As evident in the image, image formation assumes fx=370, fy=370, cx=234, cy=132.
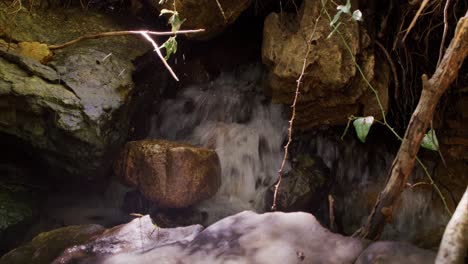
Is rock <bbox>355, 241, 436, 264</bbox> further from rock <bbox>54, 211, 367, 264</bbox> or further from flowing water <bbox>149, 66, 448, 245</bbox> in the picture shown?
flowing water <bbox>149, 66, 448, 245</bbox>

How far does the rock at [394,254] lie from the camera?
1.61 metres

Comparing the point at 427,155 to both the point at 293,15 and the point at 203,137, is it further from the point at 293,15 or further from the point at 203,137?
the point at 203,137

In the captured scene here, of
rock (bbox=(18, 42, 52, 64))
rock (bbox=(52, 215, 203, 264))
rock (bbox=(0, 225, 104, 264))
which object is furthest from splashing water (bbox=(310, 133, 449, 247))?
rock (bbox=(18, 42, 52, 64))

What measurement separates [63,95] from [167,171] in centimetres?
128

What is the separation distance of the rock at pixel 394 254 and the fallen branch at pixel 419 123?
15.9 inches

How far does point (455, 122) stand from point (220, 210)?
2.62m

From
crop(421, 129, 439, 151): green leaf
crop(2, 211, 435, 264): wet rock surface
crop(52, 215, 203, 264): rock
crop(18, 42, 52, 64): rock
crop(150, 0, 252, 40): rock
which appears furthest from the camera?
crop(18, 42, 52, 64): rock

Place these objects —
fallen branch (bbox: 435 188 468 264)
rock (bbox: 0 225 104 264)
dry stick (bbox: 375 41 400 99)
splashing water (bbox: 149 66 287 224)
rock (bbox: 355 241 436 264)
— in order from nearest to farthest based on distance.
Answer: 1. fallen branch (bbox: 435 188 468 264)
2. rock (bbox: 355 241 436 264)
3. rock (bbox: 0 225 104 264)
4. dry stick (bbox: 375 41 400 99)
5. splashing water (bbox: 149 66 287 224)

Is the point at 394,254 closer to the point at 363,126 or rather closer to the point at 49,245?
the point at 363,126

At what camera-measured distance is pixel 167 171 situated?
394cm

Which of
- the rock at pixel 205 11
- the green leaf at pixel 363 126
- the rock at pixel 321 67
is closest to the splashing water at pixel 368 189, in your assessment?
the rock at pixel 321 67

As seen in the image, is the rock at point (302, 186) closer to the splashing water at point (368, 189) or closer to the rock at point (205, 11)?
the splashing water at point (368, 189)

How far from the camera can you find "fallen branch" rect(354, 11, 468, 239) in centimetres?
180

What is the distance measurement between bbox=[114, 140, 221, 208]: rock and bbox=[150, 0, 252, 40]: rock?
1318mm
